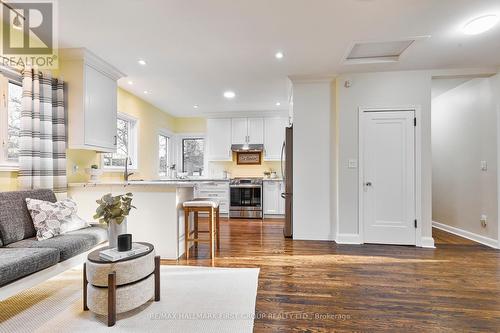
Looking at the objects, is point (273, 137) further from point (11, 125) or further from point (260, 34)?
point (11, 125)

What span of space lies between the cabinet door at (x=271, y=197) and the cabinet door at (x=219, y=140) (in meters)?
1.25

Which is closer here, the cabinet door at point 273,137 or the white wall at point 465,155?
the white wall at point 465,155

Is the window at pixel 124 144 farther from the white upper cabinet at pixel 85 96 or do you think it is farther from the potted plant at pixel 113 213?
the potted plant at pixel 113 213

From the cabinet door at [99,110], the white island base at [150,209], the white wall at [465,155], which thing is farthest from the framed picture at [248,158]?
the white wall at [465,155]

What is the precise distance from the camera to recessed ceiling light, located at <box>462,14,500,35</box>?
7.62ft

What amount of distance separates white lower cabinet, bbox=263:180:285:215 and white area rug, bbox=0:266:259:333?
3259mm

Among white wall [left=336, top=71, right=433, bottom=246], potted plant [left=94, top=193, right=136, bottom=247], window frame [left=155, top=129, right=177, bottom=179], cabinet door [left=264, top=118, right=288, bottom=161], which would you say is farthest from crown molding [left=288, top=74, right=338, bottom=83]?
window frame [left=155, top=129, right=177, bottom=179]

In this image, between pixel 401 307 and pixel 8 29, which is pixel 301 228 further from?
pixel 8 29

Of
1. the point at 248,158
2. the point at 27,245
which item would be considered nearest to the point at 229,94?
the point at 248,158

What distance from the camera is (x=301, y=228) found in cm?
386

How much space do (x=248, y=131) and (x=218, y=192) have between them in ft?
5.59

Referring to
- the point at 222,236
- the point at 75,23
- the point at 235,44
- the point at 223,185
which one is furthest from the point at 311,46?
the point at 223,185

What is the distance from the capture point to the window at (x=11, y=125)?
8.05ft

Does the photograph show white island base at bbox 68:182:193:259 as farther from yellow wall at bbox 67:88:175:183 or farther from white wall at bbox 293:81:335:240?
white wall at bbox 293:81:335:240
